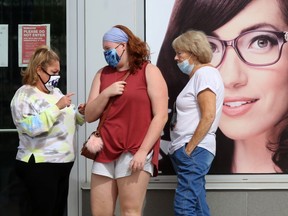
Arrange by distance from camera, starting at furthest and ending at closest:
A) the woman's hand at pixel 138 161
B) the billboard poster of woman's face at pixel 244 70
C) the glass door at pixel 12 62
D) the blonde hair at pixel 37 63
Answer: the glass door at pixel 12 62
the billboard poster of woman's face at pixel 244 70
the blonde hair at pixel 37 63
the woman's hand at pixel 138 161

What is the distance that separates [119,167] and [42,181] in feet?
2.36

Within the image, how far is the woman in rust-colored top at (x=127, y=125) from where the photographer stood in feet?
11.6

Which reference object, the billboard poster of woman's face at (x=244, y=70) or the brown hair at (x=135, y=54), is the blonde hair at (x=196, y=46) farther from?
the billboard poster of woman's face at (x=244, y=70)

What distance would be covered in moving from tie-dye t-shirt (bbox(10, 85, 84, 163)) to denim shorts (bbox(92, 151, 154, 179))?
0.48 meters

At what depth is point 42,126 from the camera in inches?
152

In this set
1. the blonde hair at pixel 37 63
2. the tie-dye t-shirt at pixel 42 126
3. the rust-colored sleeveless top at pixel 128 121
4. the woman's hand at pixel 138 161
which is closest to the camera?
the woman's hand at pixel 138 161

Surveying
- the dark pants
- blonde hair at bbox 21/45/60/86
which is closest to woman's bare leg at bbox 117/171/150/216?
the dark pants

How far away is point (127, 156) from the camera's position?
140 inches

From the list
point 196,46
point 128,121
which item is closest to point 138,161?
point 128,121

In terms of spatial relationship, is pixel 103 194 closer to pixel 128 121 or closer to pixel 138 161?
pixel 138 161

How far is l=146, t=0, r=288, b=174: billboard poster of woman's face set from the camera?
4.74m

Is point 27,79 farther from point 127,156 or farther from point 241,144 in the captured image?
point 241,144

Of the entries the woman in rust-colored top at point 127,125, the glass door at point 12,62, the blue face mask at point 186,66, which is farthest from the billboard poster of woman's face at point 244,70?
the woman in rust-colored top at point 127,125

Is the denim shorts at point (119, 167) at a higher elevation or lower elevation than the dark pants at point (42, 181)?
higher
